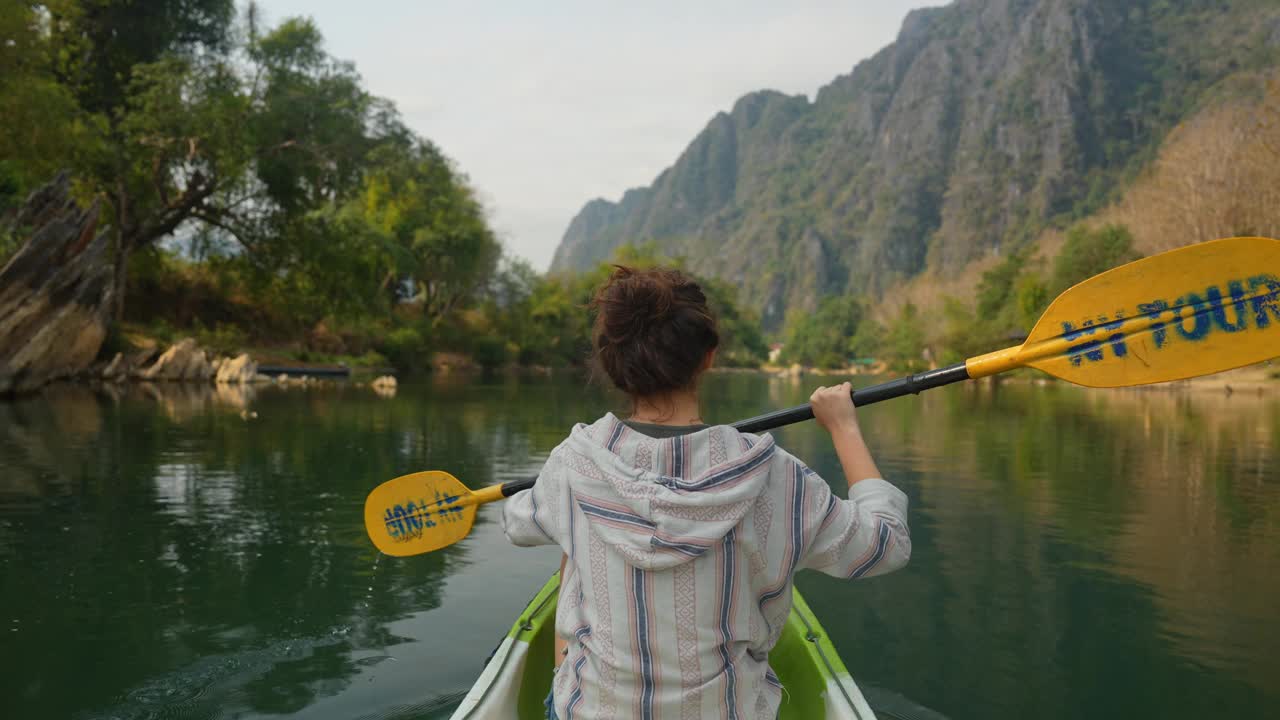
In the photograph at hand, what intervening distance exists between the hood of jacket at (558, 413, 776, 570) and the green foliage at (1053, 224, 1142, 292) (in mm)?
38614

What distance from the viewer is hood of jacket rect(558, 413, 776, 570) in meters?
1.43

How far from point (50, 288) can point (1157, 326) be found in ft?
55.5

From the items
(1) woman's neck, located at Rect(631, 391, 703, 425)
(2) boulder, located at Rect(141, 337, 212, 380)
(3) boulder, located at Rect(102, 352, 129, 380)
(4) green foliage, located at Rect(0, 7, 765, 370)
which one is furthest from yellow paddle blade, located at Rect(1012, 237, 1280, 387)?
(2) boulder, located at Rect(141, 337, 212, 380)

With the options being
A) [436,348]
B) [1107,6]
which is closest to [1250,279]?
[436,348]

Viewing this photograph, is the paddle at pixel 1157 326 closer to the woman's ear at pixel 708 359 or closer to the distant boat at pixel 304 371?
the woman's ear at pixel 708 359

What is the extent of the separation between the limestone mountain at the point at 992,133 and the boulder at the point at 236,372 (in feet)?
334

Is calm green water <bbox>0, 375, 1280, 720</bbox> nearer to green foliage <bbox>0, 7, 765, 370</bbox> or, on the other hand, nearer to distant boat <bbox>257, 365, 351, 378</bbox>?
green foliage <bbox>0, 7, 765, 370</bbox>

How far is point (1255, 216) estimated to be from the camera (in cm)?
2719

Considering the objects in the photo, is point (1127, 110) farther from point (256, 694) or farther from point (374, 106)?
point (256, 694)

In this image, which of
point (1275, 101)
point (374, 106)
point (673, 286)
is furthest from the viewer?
point (1275, 101)

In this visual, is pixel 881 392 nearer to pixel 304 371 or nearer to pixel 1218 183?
pixel 304 371

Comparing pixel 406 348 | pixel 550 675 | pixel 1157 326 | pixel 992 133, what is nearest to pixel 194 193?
pixel 406 348

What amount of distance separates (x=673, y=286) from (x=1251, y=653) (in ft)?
11.4

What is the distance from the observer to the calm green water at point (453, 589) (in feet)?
10.6
